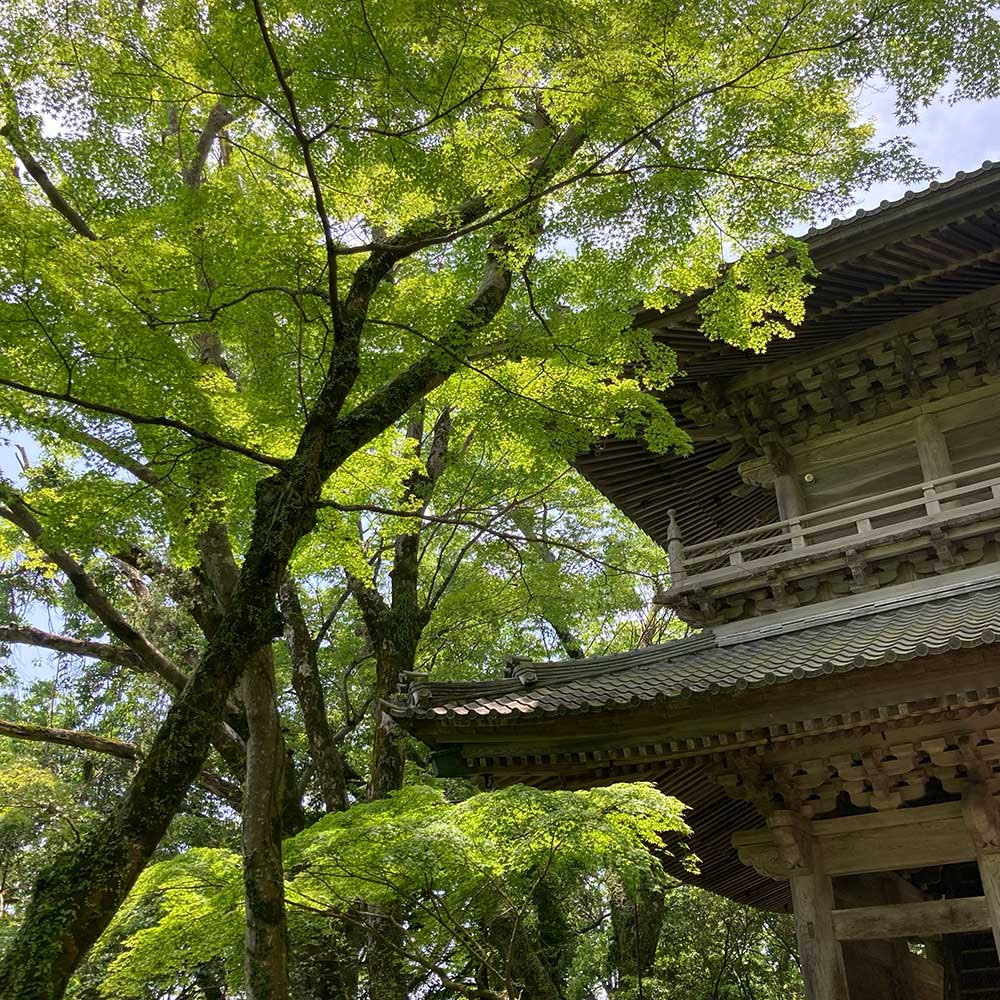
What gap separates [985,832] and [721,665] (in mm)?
2099

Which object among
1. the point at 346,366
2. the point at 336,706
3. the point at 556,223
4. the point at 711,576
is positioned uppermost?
the point at 556,223

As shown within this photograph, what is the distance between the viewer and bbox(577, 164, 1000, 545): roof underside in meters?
7.14

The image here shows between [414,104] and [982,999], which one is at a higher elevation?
[414,104]

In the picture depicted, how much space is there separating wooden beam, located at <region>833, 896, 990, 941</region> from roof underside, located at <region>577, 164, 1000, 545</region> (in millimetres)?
4726

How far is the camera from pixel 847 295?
26.3 ft

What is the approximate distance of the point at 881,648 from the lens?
588cm

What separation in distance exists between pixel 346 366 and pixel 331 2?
2763 millimetres

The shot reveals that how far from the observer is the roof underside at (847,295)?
281 inches

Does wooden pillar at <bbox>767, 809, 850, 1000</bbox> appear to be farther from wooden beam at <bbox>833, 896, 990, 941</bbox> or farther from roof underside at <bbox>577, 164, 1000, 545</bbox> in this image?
roof underside at <bbox>577, 164, 1000, 545</bbox>

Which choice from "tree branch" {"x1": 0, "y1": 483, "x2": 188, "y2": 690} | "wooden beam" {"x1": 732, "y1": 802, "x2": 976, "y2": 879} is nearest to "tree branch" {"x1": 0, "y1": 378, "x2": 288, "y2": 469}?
"tree branch" {"x1": 0, "y1": 483, "x2": 188, "y2": 690}

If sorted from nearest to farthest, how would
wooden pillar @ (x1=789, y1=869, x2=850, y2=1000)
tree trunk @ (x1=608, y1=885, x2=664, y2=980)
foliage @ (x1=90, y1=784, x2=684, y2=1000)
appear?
wooden pillar @ (x1=789, y1=869, x2=850, y2=1000)
foliage @ (x1=90, y1=784, x2=684, y2=1000)
tree trunk @ (x1=608, y1=885, x2=664, y2=980)

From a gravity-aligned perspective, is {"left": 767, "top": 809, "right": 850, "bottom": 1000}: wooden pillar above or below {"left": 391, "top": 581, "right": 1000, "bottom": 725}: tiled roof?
below

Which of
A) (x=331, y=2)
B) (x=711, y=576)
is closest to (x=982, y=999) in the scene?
(x=711, y=576)

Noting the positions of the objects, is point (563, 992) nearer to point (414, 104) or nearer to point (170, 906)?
point (170, 906)
